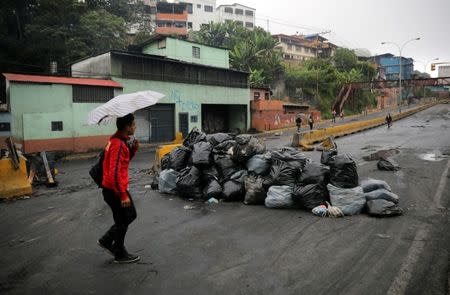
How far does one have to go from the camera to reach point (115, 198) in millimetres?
3830

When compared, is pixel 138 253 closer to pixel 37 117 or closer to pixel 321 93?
pixel 37 117

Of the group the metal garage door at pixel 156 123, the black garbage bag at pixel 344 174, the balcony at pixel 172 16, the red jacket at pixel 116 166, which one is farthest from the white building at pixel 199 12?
the red jacket at pixel 116 166

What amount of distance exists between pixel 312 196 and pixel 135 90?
1830 centimetres

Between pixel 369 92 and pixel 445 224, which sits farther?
pixel 369 92

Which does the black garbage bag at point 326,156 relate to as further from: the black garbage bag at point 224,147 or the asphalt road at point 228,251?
the black garbage bag at point 224,147

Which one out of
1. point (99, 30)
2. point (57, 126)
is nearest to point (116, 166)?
point (57, 126)

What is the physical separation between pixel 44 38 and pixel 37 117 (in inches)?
561

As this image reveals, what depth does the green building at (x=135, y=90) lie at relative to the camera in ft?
53.7

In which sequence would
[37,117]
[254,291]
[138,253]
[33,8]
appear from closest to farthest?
[254,291], [138,253], [37,117], [33,8]

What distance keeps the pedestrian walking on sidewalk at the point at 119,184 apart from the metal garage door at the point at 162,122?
63.6ft

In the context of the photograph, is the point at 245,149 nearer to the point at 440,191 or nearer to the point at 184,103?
the point at 440,191

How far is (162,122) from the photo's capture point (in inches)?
933

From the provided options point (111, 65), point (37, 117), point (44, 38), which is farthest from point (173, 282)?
point (44, 38)

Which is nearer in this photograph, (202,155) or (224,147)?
(202,155)
